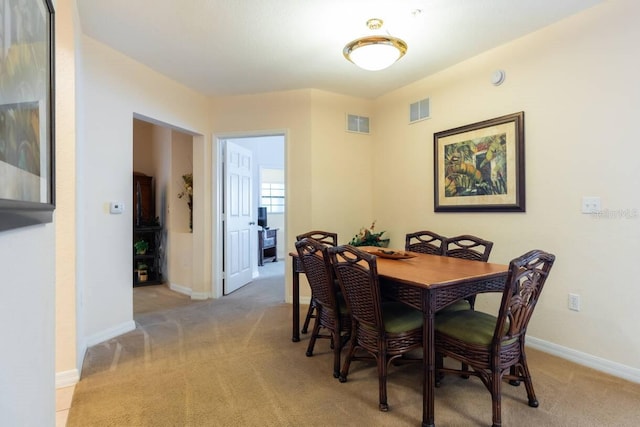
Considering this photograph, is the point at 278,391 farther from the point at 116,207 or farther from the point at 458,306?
the point at 116,207

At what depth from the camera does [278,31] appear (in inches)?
107

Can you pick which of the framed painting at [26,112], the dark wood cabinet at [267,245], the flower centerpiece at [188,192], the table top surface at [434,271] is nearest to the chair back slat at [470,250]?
the table top surface at [434,271]

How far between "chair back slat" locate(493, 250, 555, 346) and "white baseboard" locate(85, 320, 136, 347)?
3.04m

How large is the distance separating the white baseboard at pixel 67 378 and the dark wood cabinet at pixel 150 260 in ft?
9.26

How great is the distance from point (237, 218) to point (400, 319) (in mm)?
3230

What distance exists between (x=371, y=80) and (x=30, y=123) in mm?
3432

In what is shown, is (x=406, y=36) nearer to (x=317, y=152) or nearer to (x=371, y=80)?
(x=371, y=80)

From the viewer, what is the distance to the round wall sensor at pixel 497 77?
298cm

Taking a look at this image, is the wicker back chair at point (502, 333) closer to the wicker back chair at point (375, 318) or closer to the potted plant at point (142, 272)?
the wicker back chair at point (375, 318)

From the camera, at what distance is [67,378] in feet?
7.11

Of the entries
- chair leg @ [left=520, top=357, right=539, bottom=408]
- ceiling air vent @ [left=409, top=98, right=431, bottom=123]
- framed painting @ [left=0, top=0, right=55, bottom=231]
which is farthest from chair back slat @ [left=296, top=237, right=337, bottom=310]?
ceiling air vent @ [left=409, top=98, right=431, bottom=123]

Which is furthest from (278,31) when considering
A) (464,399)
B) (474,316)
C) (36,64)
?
(464,399)

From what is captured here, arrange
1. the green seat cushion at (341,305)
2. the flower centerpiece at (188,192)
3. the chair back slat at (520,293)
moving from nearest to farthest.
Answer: the chair back slat at (520,293)
the green seat cushion at (341,305)
the flower centerpiece at (188,192)

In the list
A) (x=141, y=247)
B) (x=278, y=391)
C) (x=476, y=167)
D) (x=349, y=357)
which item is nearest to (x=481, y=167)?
(x=476, y=167)
